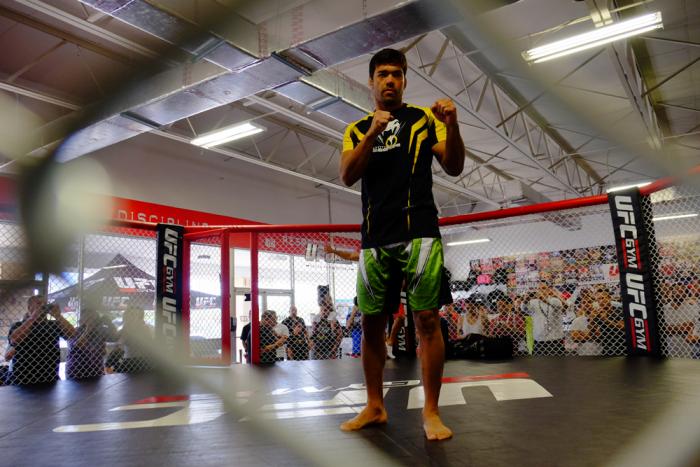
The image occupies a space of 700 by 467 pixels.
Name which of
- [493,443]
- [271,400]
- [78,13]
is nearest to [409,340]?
[271,400]

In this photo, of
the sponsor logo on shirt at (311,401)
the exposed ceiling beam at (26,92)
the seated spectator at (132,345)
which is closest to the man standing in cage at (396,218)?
the sponsor logo on shirt at (311,401)

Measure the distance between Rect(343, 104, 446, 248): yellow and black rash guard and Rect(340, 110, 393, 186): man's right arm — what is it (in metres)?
0.09

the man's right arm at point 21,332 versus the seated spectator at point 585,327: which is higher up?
the man's right arm at point 21,332

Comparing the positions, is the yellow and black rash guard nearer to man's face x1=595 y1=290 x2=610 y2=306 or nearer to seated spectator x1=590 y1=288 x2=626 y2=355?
seated spectator x1=590 y1=288 x2=626 y2=355

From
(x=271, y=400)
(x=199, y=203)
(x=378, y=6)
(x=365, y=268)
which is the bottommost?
(x=271, y=400)

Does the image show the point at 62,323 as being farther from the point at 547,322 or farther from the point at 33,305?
the point at 547,322

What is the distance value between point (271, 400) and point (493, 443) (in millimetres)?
1074

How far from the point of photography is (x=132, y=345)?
373 cm

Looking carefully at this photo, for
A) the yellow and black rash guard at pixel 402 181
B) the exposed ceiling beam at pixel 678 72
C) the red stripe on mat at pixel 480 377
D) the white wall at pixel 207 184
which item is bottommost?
the red stripe on mat at pixel 480 377

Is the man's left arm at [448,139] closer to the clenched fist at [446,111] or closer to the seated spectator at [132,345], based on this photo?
the clenched fist at [446,111]

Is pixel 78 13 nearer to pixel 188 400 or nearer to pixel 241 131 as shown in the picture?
pixel 241 131

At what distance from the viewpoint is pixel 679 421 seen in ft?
4.52

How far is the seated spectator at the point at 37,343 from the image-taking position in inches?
117

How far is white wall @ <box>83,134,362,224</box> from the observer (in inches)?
297
